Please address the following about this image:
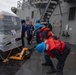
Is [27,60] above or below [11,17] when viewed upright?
below

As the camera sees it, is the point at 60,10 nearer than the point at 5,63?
No

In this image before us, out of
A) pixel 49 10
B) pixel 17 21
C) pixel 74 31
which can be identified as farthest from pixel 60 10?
pixel 17 21

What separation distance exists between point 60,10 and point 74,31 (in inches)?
85.6

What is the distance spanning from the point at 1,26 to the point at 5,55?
126cm

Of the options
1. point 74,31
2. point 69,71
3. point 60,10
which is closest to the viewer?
point 69,71

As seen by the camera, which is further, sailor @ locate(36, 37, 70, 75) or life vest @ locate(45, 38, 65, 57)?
life vest @ locate(45, 38, 65, 57)

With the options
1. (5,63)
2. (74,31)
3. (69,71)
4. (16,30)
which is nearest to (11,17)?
(16,30)

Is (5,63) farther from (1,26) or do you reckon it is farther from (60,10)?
(60,10)

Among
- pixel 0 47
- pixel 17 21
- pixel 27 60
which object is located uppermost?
pixel 17 21

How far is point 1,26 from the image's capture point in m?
9.13

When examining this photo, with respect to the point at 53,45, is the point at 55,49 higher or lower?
lower

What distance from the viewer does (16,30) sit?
10312 mm

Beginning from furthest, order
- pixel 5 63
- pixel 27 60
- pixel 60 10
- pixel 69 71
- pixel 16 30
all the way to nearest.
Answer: pixel 60 10 → pixel 16 30 → pixel 27 60 → pixel 5 63 → pixel 69 71

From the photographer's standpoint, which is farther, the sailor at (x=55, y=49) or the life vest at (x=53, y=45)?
Result: the life vest at (x=53, y=45)
